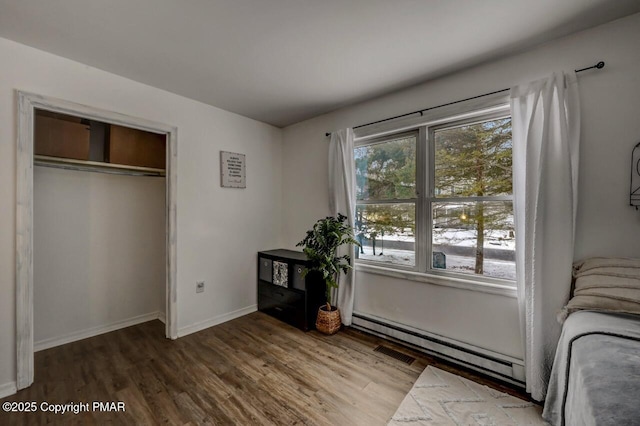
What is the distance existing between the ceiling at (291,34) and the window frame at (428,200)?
416 millimetres

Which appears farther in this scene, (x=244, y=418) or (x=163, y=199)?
(x=163, y=199)

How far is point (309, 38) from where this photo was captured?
186 cm

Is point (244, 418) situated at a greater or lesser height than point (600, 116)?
lesser

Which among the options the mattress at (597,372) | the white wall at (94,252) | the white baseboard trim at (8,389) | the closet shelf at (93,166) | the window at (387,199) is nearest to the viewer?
the mattress at (597,372)

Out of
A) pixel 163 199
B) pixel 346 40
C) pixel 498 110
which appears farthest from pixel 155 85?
pixel 498 110

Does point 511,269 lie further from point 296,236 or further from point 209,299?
point 209,299

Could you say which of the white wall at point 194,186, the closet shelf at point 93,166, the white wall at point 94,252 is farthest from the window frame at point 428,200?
the white wall at point 94,252

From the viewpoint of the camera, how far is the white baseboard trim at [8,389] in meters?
1.83

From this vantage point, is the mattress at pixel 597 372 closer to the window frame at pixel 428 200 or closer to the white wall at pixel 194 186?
the window frame at pixel 428 200

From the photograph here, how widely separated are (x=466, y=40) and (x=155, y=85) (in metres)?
2.71

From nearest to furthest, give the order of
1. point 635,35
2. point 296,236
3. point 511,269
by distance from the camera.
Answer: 1. point 635,35
2. point 511,269
3. point 296,236

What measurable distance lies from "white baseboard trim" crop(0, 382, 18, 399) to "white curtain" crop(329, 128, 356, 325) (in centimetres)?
262

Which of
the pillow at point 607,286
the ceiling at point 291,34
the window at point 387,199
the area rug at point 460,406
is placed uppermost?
the ceiling at point 291,34

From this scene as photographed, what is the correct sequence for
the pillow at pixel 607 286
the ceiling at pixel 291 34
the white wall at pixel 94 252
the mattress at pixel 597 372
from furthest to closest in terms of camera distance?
1. the white wall at pixel 94 252
2. the ceiling at pixel 291 34
3. the pillow at pixel 607 286
4. the mattress at pixel 597 372
